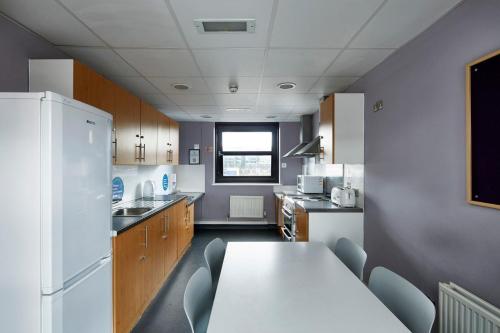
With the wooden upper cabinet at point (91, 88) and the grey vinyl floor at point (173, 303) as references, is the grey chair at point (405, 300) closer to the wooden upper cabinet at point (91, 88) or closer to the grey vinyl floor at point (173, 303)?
the grey vinyl floor at point (173, 303)

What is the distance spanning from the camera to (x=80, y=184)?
1.48m

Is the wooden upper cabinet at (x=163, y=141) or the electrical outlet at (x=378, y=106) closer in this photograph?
the electrical outlet at (x=378, y=106)

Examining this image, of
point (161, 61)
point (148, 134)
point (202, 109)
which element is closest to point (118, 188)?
point (148, 134)

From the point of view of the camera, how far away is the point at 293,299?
1279 mm

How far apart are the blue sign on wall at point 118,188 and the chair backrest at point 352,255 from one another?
267cm

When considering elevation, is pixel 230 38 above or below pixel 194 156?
above

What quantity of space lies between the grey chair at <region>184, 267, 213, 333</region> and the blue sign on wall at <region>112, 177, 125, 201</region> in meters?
2.18

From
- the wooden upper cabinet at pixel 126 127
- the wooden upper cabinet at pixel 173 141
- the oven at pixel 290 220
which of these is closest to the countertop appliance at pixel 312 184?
the oven at pixel 290 220

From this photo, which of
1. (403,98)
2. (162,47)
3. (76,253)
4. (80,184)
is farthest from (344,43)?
(76,253)

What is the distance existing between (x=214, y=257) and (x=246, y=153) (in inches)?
151

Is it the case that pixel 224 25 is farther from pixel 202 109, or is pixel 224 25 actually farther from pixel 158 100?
pixel 202 109

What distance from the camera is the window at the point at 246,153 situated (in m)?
5.64

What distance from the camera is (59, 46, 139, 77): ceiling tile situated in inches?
83.2

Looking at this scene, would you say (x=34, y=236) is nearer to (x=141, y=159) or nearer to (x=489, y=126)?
(x=141, y=159)
